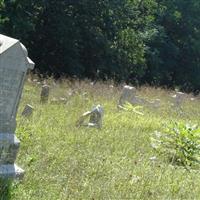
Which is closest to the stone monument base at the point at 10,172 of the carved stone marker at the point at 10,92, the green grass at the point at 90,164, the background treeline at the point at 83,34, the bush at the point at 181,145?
the carved stone marker at the point at 10,92

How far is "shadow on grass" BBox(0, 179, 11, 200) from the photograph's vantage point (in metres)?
4.88

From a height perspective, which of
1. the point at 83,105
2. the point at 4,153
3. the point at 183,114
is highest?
the point at 4,153

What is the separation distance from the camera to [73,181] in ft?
18.7

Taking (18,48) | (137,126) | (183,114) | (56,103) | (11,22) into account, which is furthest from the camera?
(11,22)

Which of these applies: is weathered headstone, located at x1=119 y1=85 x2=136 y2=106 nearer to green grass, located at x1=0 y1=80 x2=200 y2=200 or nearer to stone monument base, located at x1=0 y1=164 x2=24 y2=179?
green grass, located at x1=0 y1=80 x2=200 y2=200

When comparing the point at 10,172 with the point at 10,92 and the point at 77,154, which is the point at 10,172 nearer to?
the point at 10,92

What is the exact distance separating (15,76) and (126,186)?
5.74 feet

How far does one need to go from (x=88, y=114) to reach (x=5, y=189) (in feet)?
16.9

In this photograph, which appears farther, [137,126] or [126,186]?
[137,126]

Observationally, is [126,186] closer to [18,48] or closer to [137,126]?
[18,48]

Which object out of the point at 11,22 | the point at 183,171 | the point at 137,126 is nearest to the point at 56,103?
the point at 137,126

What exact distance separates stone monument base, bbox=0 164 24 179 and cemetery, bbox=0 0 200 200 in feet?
0.03

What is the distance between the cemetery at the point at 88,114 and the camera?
5531 millimetres

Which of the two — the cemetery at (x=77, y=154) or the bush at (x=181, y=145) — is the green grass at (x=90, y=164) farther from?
the bush at (x=181, y=145)
